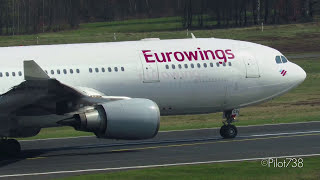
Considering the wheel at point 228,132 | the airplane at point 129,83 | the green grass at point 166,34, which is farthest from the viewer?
the green grass at point 166,34

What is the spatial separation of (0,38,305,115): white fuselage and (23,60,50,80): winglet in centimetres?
293

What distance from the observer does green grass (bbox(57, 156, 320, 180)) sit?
24172mm

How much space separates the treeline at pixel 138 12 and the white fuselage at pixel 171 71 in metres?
36.4

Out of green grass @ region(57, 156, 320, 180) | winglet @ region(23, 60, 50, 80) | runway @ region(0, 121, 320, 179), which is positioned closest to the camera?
green grass @ region(57, 156, 320, 180)

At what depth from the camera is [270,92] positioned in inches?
1357

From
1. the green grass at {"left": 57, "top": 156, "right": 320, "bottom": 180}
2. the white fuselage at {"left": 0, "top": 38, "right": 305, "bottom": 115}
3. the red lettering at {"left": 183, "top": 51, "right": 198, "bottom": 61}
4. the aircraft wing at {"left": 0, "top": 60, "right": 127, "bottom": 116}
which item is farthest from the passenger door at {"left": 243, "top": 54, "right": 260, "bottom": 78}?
the green grass at {"left": 57, "top": 156, "right": 320, "bottom": 180}

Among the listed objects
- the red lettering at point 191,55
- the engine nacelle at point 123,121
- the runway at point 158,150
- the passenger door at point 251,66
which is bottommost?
the runway at point 158,150

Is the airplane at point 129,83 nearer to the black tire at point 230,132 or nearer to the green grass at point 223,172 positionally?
the black tire at point 230,132

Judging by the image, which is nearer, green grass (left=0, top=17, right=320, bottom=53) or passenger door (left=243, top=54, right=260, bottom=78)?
passenger door (left=243, top=54, right=260, bottom=78)

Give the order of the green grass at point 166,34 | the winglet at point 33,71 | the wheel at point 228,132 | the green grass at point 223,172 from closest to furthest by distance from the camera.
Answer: the green grass at point 223,172, the winglet at point 33,71, the wheel at point 228,132, the green grass at point 166,34

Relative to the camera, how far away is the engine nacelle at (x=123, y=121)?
28.8 metres

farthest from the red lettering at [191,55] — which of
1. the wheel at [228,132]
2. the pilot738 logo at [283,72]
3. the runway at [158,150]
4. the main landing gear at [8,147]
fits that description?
the main landing gear at [8,147]

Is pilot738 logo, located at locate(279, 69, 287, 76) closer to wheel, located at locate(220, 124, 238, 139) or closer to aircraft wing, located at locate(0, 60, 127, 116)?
wheel, located at locate(220, 124, 238, 139)

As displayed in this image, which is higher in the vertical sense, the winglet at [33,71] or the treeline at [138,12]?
the treeline at [138,12]
